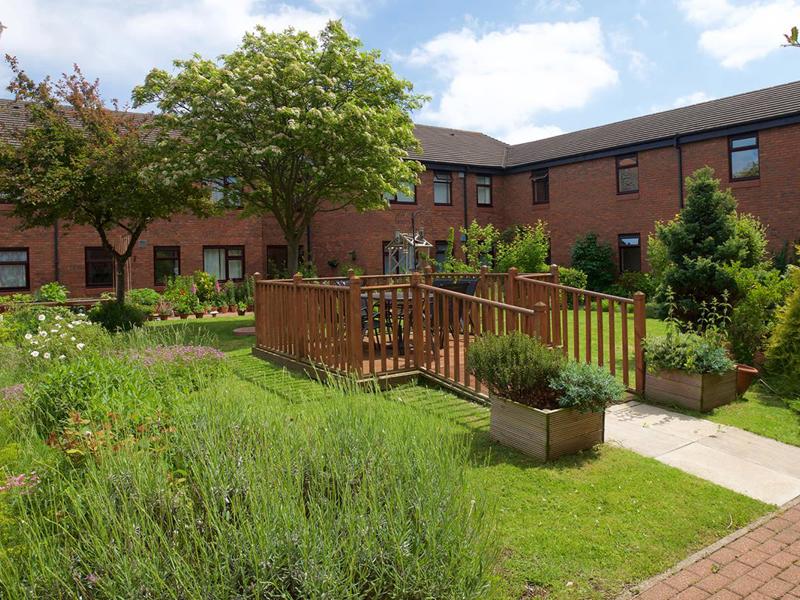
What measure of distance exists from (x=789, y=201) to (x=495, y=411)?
16.9m

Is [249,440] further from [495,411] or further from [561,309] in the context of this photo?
[561,309]

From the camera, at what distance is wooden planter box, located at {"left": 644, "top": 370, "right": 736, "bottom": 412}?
20.8ft

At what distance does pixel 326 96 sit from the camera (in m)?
12.1

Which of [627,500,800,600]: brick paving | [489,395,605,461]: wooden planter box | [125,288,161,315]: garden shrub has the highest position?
[125,288,161,315]: garden shrub

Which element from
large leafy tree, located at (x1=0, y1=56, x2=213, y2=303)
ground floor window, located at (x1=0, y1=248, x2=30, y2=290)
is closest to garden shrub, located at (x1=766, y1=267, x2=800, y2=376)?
large leafy tree, located at (x1=0, y1=56, x2=213, y2=303)

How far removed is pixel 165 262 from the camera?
21656 mm

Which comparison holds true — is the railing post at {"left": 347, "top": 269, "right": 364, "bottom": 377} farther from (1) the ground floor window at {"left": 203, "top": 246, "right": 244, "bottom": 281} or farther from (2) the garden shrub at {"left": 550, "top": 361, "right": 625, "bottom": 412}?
(1) the ground floor window at {"left": 203, "top": 246, "right": 244, "bottom": 281}

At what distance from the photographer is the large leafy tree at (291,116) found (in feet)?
39.0

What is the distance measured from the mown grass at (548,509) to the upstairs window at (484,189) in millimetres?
21700

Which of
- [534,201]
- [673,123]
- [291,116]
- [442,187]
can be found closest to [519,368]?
[291,116]

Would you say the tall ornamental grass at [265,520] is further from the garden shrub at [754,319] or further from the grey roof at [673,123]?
the grey roof at [673,123]

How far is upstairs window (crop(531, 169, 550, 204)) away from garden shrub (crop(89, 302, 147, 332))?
1723cm

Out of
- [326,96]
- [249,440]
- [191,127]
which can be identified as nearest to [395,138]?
[326,96]

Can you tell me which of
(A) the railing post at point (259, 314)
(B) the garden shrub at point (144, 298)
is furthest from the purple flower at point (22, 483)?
(B) the garden shrub at point (144, 298)
